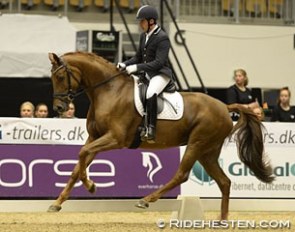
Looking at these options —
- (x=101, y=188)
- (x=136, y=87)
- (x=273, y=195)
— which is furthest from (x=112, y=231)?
(x=273, y=195)

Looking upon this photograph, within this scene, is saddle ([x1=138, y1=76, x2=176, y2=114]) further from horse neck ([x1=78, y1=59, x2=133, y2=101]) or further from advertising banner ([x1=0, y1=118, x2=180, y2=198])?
advertising banner ([x1=0, y1=118, x2=180, y2=198])

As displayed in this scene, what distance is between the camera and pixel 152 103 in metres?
13.1

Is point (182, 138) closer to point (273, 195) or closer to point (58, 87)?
point (58, 87)

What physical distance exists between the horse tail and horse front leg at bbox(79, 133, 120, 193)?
6.59 feet

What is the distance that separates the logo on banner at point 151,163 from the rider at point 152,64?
7.06ft

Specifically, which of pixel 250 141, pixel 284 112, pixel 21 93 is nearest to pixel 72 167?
pixel 250 141

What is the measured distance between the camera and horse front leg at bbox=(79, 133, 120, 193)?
41.3 ft

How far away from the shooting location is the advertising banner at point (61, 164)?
14.7 m

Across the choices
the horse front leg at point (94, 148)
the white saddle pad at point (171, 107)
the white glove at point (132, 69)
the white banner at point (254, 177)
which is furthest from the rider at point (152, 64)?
the white banner at point (254, 177)

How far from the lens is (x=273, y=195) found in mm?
15961

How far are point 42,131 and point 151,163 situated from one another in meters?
1.71

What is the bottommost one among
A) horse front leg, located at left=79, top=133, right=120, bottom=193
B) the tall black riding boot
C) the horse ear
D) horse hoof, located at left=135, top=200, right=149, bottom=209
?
horse hoof, located at left=135, top=200, right=149, bottom=209

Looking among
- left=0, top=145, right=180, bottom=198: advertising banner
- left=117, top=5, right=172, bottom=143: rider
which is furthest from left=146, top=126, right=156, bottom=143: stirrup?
left=0, top=145, right=180, bottom=198: advertising banner

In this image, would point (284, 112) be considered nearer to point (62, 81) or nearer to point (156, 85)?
point (156, 85)
